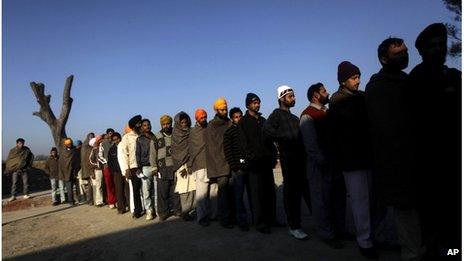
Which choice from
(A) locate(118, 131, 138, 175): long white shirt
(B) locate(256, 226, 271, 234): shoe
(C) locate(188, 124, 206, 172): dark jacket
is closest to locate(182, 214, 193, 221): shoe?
(C) locate(188, 124, 206, 172): dark jacket

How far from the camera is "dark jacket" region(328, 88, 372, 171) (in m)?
3.83

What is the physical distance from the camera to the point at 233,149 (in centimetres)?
572

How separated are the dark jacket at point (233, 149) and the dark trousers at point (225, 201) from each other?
0.37m

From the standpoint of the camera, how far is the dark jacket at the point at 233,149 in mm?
5613

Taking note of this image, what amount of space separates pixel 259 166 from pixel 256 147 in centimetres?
28

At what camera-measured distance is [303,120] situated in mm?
4570

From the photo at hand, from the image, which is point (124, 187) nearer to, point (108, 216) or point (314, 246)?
point (108, 216)

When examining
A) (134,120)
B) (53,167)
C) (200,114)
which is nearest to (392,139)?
(200,114)

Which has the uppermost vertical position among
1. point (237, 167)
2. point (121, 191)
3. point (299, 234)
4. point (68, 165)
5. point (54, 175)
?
point (237, 167)

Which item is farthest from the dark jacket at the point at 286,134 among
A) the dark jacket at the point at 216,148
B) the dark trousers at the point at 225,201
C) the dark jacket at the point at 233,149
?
the dark trousers at the point at 225,201

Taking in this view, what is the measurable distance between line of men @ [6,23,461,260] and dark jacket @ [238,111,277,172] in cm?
1

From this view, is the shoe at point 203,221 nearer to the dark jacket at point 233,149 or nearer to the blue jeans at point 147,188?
the dark jacket at point 233,149

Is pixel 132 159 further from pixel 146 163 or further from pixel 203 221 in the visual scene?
pixel 203 221

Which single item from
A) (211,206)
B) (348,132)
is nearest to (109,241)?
(211,206)
